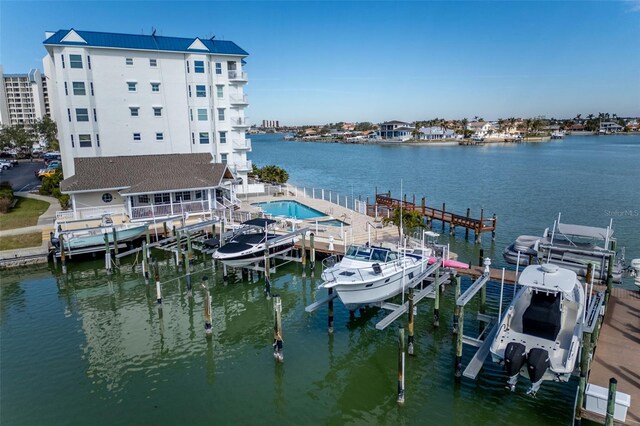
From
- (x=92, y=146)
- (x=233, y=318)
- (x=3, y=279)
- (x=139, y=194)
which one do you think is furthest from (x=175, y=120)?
(x=233, y=318)

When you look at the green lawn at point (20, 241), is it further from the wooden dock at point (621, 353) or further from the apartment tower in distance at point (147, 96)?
the wooden dock at point (621, 353)

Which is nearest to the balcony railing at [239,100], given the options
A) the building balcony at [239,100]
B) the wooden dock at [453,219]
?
the building balcony at [239,100]

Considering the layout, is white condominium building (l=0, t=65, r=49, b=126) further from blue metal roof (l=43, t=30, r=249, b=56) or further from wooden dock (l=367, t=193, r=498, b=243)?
wooden dock (l=367, t=193, r=498, b=243)

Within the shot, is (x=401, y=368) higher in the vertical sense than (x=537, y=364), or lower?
lower

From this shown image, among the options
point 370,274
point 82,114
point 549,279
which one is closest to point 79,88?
point 82,114

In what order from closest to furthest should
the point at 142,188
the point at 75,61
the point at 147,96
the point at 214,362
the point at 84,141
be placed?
the point at 214,362
the point at 142,188
the point at 75,61
the point at 84,141
the point at 147,96

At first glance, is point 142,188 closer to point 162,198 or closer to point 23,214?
point 162,198
